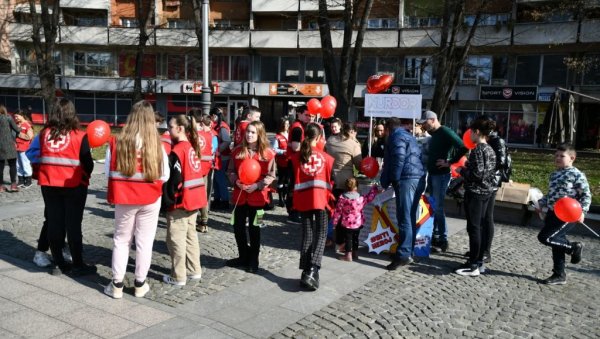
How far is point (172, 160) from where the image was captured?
5168mm

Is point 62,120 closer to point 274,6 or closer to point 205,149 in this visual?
point 205,149

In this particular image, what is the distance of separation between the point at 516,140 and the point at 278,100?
1814cm

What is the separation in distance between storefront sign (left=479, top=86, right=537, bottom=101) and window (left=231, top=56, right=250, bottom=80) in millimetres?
17955

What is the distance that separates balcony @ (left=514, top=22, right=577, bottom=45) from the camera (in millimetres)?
31344

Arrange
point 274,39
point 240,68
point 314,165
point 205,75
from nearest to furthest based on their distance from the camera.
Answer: point 314,165 < point 205,75 < point 274,39 < point 240,68

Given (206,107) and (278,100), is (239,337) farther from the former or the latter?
(278,100)

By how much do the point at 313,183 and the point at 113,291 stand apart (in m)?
2.27

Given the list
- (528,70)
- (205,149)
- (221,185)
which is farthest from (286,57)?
(205,149)

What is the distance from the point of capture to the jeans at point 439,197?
23.3 feet

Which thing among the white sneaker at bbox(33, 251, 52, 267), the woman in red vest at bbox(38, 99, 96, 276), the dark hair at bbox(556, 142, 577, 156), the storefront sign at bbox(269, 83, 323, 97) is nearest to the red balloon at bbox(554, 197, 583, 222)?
the dark hair at bbox(556, 142, 577, 156)

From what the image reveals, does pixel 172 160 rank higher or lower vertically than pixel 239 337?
higher

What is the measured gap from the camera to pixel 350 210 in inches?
259

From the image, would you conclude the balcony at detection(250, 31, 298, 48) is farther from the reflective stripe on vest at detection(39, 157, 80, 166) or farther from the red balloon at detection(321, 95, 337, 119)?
the reflective stripe on vest at detection(39, 157, 80, 166)

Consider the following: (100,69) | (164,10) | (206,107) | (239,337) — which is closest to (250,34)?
(164,10)
